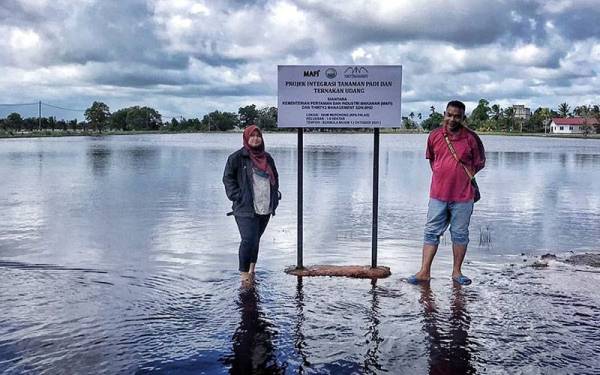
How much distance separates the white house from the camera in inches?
6186

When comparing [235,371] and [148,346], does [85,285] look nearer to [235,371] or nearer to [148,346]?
[148,346]

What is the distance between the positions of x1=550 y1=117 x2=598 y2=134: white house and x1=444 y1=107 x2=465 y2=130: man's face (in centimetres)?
16178

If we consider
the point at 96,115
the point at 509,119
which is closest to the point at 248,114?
the point at 96,115

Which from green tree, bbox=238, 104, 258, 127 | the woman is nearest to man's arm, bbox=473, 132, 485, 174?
the woman

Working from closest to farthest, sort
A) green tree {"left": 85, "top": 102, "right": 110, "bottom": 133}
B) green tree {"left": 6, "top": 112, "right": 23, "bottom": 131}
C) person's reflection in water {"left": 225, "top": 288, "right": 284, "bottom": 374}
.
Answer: person's reflection in water {"left": 225, "top": 288, "right": 284, "bottom": 374} → green tree {"left": 6, "top": 112, "right": 23, "bottom": 131} → green tree {"left": 85, "top": 102, "right": 110, "bottom": 133}

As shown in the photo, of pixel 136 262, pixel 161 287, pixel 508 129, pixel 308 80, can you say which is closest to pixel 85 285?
pixel 161 287

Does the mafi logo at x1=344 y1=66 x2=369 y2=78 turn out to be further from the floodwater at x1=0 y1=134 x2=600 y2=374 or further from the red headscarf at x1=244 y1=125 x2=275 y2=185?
the floodwater at x1=0 y1=134 x2=600 y2=374

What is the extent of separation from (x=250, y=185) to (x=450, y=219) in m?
2.10

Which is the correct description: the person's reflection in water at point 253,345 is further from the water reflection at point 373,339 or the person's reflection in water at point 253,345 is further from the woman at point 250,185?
the woman at point 250,185

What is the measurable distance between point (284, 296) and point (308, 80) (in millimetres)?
2342

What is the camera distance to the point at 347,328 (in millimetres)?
5277

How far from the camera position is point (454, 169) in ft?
20.9

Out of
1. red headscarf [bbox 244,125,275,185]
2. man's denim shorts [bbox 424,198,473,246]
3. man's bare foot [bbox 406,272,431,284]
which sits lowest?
man's bare foot [bbox 406,272,431,284]

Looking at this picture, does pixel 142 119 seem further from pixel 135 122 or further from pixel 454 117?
pixel 454 117
